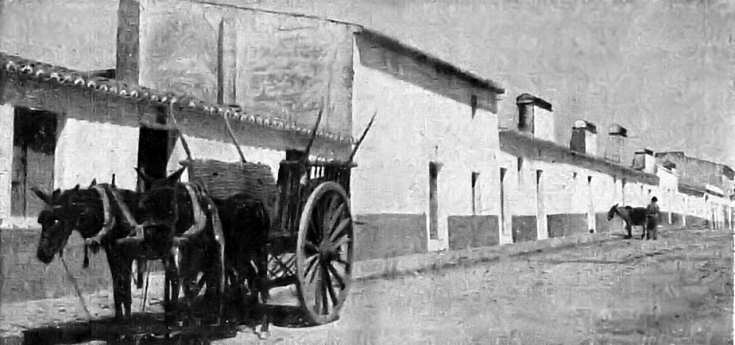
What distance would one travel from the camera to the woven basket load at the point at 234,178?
390 cm

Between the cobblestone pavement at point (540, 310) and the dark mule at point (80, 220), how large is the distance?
1.54 ft

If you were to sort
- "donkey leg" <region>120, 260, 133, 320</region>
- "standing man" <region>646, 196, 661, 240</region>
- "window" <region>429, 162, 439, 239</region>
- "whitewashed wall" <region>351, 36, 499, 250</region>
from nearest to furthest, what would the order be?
"donkey leg" <region>120, 260, 133, 320</region> < "whitewashed wall" <region>351, 36, 499, 250</region> < "window" <region>429, 162, 439, 239</region> < "standing man" <region>646, 196, 661, 240</region>

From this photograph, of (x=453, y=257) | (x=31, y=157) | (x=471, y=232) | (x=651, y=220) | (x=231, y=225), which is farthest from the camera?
(x=651, y=220)

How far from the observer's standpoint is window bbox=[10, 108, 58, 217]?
3988 millimetres

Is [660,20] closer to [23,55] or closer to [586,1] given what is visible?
[586,1]

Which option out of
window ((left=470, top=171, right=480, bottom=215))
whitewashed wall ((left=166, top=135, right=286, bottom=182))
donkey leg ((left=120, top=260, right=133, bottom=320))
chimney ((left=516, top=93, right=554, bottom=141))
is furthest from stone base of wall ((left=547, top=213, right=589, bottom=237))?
donkey leg ((left=120, top=260, right=133, bottom=320))

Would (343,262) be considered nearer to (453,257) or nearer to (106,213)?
(106,213)

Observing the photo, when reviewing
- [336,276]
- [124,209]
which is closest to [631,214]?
[336,276]

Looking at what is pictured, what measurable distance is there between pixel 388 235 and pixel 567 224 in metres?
3.43

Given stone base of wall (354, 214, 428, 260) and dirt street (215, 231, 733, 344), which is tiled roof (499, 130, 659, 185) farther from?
dirt street (215, 231, 733, 344)

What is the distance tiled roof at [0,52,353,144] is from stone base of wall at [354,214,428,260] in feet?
1.83

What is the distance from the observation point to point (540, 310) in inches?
169

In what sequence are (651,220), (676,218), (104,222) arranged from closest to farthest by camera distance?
(104,222), (651,220), (676,218)

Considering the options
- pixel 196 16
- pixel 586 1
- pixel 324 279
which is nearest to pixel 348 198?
pixel 324 279
